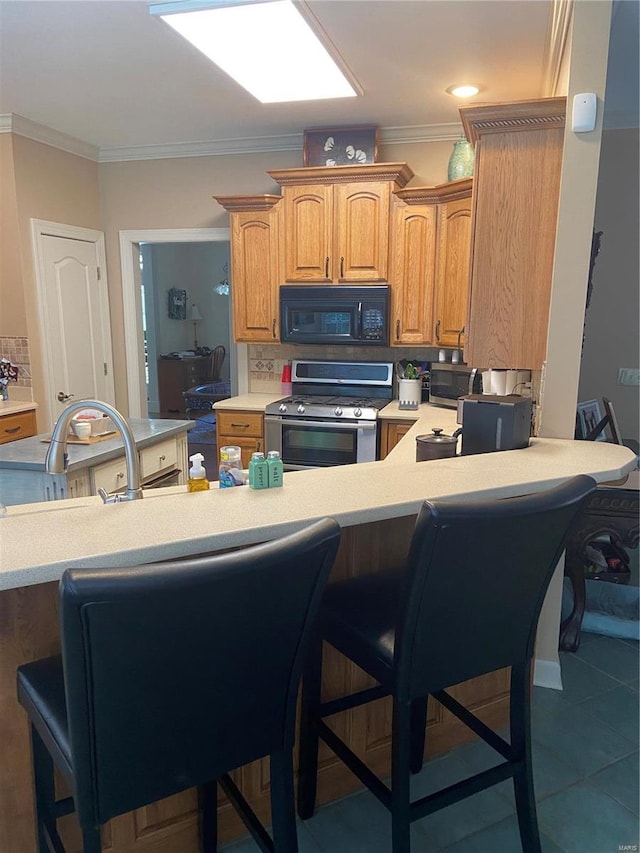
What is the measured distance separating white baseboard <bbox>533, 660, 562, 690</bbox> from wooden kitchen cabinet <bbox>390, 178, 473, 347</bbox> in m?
1.96

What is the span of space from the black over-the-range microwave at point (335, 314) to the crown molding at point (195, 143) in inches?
42.1

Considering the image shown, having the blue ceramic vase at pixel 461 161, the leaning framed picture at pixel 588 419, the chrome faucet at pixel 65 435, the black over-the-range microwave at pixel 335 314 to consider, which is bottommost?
the leaning framed picture at pixel 588 419

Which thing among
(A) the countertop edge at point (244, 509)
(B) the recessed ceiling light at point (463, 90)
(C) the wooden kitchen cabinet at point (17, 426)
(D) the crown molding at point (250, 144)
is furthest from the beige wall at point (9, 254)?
(A) the countertop edge at point (244, 509)

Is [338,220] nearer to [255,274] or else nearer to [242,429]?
[255,274]

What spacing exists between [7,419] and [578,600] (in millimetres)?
3546

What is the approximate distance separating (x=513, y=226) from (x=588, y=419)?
1.38 m

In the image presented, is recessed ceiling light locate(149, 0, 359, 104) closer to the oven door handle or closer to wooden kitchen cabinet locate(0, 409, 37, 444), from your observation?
the oven door handle

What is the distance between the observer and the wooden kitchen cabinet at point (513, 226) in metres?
2.17

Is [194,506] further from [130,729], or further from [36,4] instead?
[36,4]

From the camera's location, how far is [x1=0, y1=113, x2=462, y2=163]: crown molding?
3931 mm

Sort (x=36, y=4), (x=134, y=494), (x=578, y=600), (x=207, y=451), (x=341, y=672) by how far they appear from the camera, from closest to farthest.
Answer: (x=134, y=494), (x=341, y=672), (x=36, y=4), (x=578, y=600), (x=207, y=451)

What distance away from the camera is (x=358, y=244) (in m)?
3.90

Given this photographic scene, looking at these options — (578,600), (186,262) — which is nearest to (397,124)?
(578,600)

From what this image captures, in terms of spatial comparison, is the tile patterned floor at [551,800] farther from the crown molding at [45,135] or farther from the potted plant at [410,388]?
the crown molding at [45,135]
